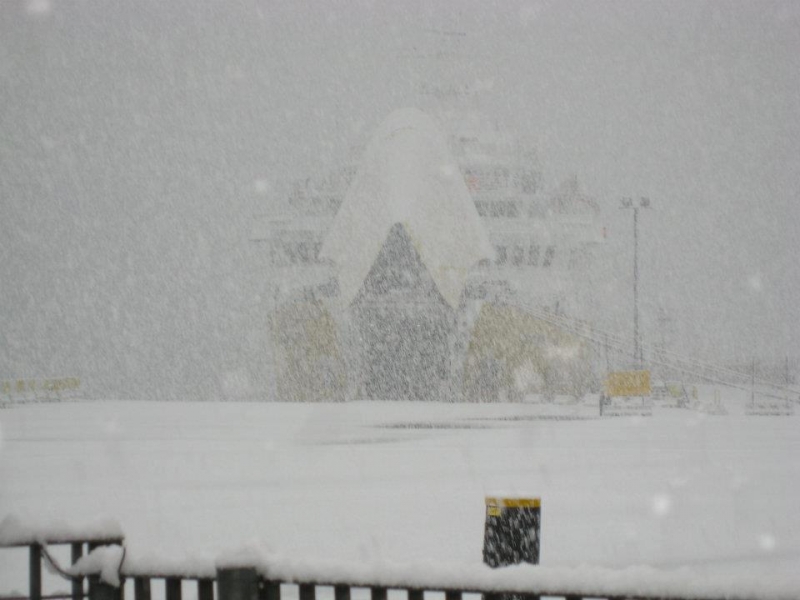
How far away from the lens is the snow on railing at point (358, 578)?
8.25 ft

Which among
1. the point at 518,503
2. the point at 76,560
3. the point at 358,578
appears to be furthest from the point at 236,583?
the point at 518,503

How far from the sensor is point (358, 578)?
2.74 m

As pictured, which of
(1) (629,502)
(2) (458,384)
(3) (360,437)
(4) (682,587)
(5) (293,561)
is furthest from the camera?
(2) (458,384)

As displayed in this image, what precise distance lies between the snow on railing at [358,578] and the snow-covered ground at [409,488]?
76 millimetres

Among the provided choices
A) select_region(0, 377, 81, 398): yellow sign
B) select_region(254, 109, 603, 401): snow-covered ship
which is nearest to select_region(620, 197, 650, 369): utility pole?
select_region(254, 109, 603, 401): snow-covered ship

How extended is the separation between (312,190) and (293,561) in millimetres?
32647

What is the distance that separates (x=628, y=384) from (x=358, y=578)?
74.6ft

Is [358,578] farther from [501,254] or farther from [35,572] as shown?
[501,254]

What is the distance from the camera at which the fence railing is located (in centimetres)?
253

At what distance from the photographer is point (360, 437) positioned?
16391mm

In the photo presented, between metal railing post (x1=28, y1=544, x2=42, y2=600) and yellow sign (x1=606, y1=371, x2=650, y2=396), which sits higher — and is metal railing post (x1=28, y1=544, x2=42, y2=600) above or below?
above

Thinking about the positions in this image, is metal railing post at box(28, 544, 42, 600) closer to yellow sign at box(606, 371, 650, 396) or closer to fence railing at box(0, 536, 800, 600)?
fence railing at box(0, 536, 800, 600)

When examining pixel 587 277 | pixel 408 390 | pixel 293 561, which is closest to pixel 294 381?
pixel 408 390

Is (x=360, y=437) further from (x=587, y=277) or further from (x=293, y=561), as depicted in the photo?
(x=587, y=277)
